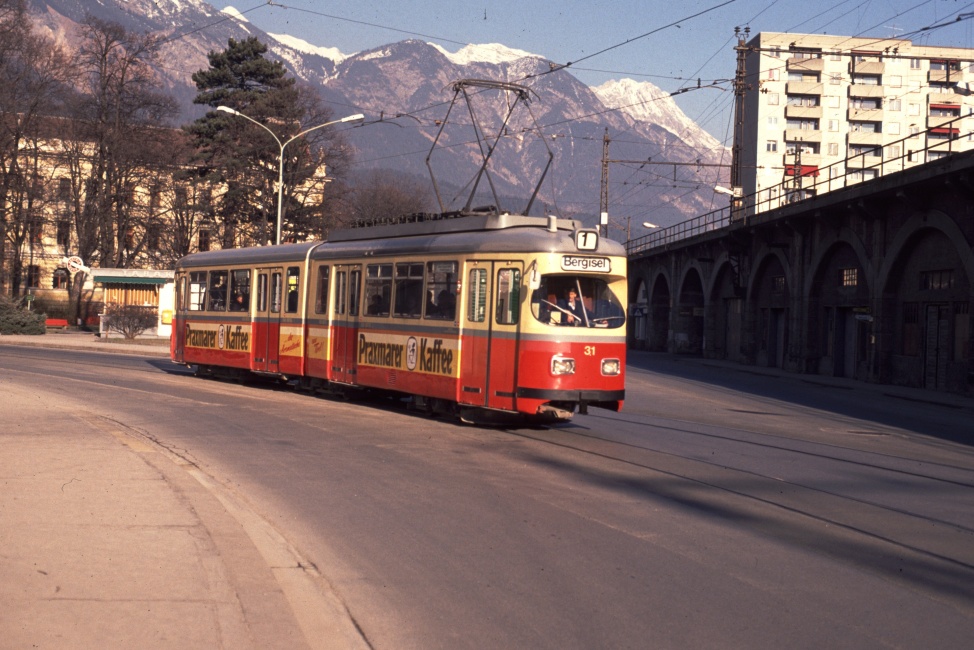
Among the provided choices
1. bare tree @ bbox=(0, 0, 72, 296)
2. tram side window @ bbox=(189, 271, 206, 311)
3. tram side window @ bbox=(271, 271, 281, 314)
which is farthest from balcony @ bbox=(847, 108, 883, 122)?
tram side window @ bbox=(271, 271, 281, 314)

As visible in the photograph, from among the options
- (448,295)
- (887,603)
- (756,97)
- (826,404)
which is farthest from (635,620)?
(756,97)

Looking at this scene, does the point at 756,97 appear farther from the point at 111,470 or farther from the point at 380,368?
the point at 111,470

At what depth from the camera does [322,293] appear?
70.4ft

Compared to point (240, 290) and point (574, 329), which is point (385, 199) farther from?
point (574, 329)

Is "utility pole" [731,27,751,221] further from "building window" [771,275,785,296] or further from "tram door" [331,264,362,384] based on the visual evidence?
"tram door" [331,264,362,384]

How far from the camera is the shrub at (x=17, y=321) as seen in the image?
180 feet

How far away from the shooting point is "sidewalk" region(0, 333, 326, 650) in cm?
572

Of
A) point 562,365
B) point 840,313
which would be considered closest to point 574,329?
point 562,365

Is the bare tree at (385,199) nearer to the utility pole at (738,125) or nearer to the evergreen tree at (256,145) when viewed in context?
the evergreen tree at (256,145)

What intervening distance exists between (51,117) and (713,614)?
6324 cm

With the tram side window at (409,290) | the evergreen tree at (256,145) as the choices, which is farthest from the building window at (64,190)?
the tram side window at (409,290)

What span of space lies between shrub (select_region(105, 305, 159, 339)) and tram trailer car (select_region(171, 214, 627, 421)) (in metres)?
29.0

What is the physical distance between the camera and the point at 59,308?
72188mm

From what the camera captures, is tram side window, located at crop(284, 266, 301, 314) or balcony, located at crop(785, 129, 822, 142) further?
balcony, located at crop(785, 129, 822, 142)
